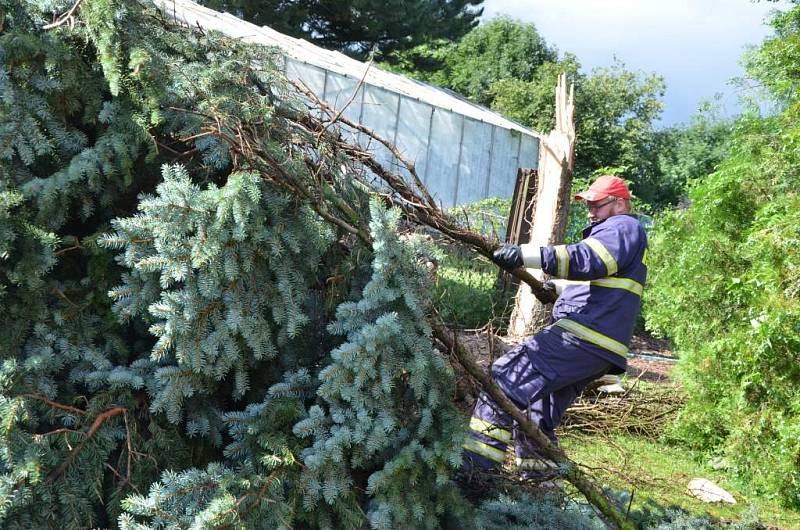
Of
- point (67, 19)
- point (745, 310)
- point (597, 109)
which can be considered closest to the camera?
point (67, 19)

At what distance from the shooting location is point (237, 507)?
2512mm

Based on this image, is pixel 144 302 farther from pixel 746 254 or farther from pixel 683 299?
pixel 683 299

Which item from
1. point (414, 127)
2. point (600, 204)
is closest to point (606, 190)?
point (600, 204)

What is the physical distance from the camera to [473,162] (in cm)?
1622

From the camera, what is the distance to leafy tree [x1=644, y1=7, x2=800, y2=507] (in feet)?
16.4

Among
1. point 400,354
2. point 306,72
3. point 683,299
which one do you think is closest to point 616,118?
point 306,72

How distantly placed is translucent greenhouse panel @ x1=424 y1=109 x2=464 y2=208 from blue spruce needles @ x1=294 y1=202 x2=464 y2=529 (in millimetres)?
12425

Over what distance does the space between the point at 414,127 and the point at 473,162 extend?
1.89 m

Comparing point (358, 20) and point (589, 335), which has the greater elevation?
point (358, 20)

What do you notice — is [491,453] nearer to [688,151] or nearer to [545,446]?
[545,446]

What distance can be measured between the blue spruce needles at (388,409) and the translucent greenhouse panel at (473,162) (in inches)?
515

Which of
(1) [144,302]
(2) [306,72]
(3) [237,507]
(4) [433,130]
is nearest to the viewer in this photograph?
(3) [237,507]

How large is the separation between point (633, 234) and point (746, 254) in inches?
68.1

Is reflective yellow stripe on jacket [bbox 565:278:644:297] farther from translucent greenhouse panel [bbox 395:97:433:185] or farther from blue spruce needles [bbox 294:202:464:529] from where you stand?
translucent greenhouse panel [bbox 395:97:433:185]
